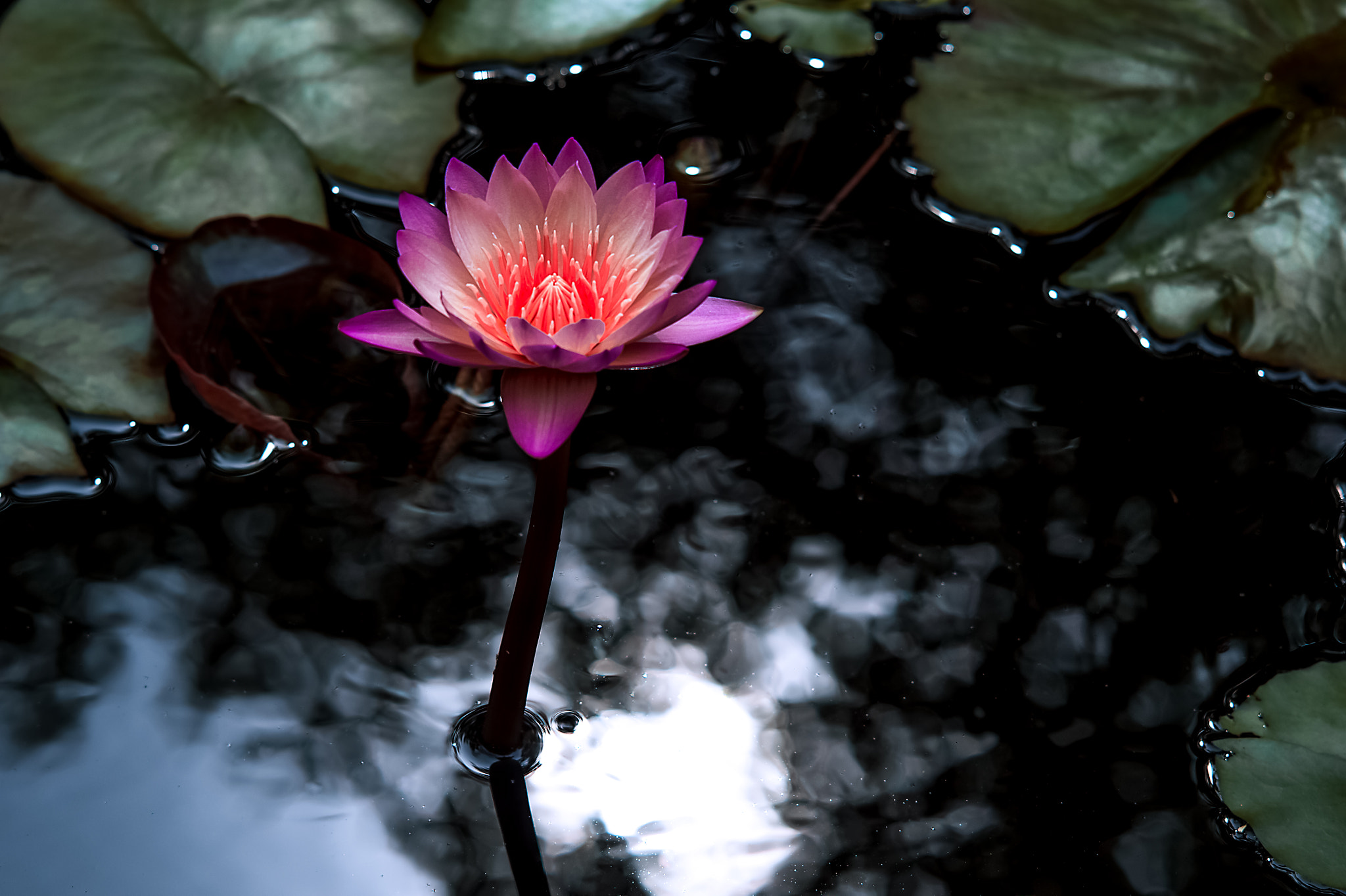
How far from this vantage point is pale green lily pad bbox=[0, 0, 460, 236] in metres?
1.57

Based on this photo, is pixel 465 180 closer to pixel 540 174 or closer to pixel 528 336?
pixel 540 174

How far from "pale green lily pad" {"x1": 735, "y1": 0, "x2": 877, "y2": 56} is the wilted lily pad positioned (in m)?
A: 1.03

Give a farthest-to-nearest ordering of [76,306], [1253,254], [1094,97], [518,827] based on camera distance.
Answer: [1094,97], [1253,254], [76,306], [518,827]

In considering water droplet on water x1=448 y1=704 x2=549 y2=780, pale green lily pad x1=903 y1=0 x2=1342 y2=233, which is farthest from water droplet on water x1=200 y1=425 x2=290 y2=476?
pale green lily pad x1=903 y1=0 x2=1342 y2=233

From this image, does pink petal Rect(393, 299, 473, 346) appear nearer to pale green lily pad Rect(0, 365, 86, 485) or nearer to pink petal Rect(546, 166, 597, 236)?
pink petal Rect(546, 166, 597, 236)

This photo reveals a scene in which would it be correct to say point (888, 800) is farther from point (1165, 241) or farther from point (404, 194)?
point (1165, 241)

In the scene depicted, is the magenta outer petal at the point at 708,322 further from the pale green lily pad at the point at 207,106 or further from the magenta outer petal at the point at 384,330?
the pale green lily pad at the point at 207,106

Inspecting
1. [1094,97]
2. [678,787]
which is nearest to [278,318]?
[678,787]

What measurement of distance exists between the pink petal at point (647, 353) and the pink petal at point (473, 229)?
0.62 feet

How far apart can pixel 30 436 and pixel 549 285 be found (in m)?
0.89

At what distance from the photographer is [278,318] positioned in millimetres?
1532

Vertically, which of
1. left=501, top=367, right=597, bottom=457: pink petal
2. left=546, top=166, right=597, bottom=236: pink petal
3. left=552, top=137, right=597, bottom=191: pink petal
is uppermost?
left=552, top=137, right=597, bottom=191: pink petal

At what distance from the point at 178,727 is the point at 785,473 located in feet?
2.96

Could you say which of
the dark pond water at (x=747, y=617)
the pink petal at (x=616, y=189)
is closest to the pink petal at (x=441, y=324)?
the pink petal at (x=616, y=189)
